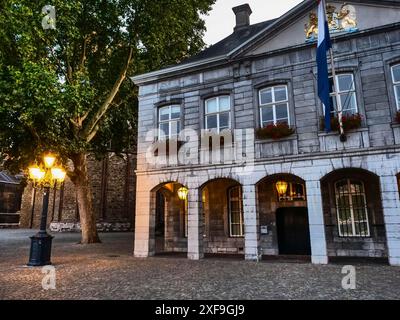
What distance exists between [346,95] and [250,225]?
5.74 metres

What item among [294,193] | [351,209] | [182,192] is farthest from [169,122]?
[351,209]

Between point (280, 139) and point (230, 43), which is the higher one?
point (230, 43)

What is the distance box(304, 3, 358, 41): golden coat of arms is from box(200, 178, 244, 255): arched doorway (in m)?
6.58

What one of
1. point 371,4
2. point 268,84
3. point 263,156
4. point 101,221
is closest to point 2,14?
point 268,84

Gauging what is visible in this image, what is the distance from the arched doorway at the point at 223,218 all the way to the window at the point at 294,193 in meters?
1.95

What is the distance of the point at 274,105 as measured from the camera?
12039 millimetres

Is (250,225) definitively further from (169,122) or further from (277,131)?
(169,122)

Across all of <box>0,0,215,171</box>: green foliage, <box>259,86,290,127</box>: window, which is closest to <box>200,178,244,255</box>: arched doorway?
<box>259,86,290,127</box>: window

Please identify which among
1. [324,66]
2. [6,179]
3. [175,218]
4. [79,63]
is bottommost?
[175,218]

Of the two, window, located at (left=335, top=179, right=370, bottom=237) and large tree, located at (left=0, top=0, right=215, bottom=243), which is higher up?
large tree, located at (left=0, top=0, right=215, bottom=243)

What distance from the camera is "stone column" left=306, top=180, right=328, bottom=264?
1034 cm

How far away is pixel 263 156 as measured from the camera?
1175 centimetres

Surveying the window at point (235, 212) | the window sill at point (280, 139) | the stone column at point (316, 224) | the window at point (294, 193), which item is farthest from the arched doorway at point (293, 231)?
the window sill at point (280, 139)

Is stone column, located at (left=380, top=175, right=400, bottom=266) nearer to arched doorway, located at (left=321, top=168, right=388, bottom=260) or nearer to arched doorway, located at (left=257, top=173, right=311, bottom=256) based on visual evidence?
arched doorway, located at (left=321, top=168, right=388, bottom=260)
